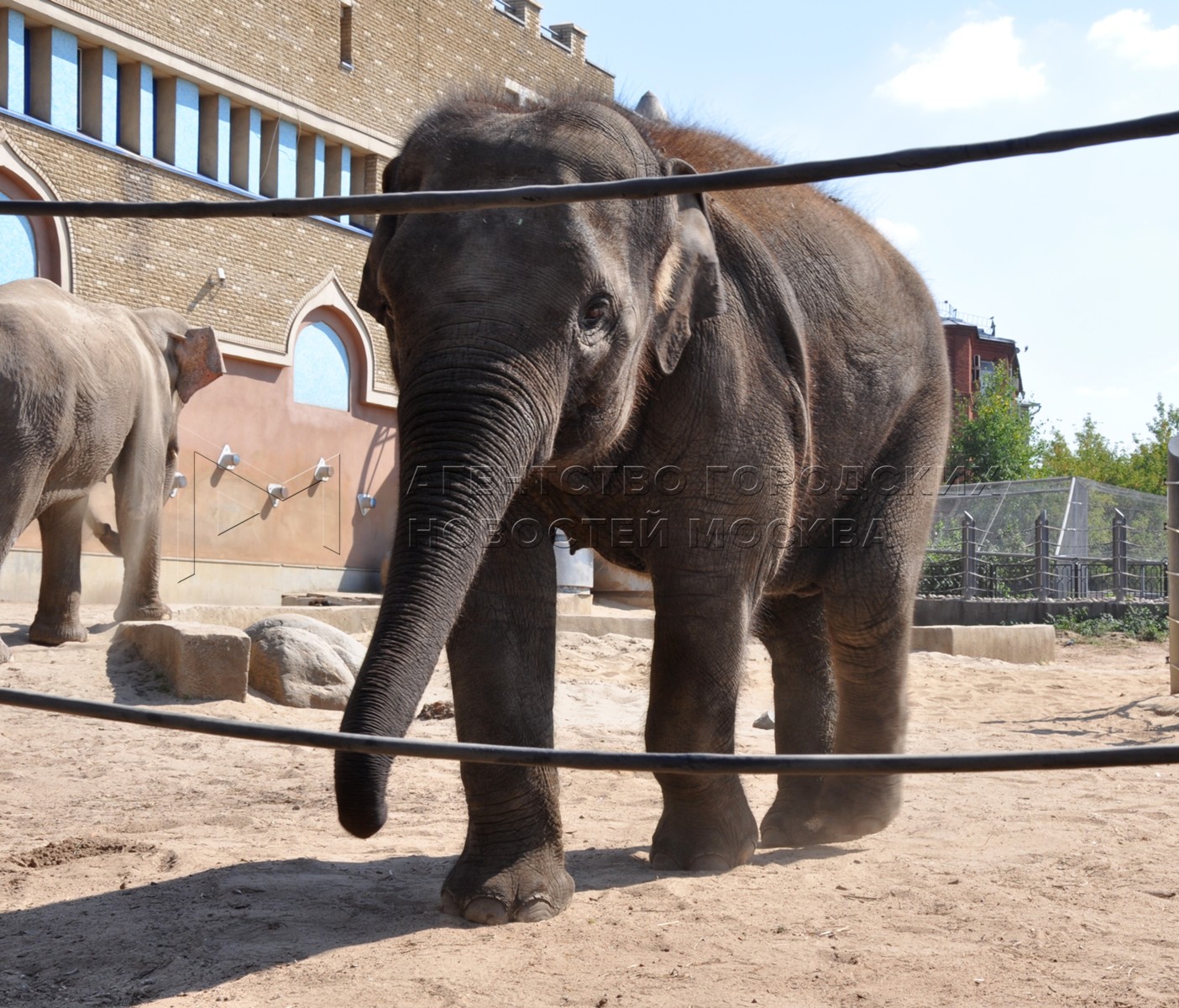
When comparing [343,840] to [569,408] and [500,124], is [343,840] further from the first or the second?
[500,124]

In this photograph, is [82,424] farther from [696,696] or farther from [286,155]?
[286,155]

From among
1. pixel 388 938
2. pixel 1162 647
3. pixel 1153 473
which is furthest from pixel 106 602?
pixel 1153 473

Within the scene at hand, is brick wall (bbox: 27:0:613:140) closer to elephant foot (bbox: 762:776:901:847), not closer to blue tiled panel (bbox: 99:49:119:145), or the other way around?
blue tiled panel (bbox: 99:49:119:145)

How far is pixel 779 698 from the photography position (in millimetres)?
5555

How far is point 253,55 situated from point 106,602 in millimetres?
9805

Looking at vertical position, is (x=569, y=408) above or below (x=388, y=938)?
above

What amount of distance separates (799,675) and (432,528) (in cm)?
292

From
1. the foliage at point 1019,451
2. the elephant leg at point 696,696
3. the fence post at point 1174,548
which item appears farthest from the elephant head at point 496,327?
the foliage at point 1019,451

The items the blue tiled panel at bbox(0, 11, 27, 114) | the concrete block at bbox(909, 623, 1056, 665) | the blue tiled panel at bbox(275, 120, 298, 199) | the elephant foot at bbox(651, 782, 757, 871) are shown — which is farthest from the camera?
the blue tiled panel at bbox(275, 120, 298, 199)

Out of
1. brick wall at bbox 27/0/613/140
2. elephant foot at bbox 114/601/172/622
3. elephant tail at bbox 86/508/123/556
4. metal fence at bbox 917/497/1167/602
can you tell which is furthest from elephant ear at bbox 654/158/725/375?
brick wall at bbox 27/0/613/140

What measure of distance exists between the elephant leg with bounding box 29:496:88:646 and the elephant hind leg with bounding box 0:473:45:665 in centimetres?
58


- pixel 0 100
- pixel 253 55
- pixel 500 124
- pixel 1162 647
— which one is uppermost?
pixel 253 55

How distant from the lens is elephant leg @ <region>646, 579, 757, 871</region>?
3926mm

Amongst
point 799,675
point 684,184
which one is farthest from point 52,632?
point 684,184
